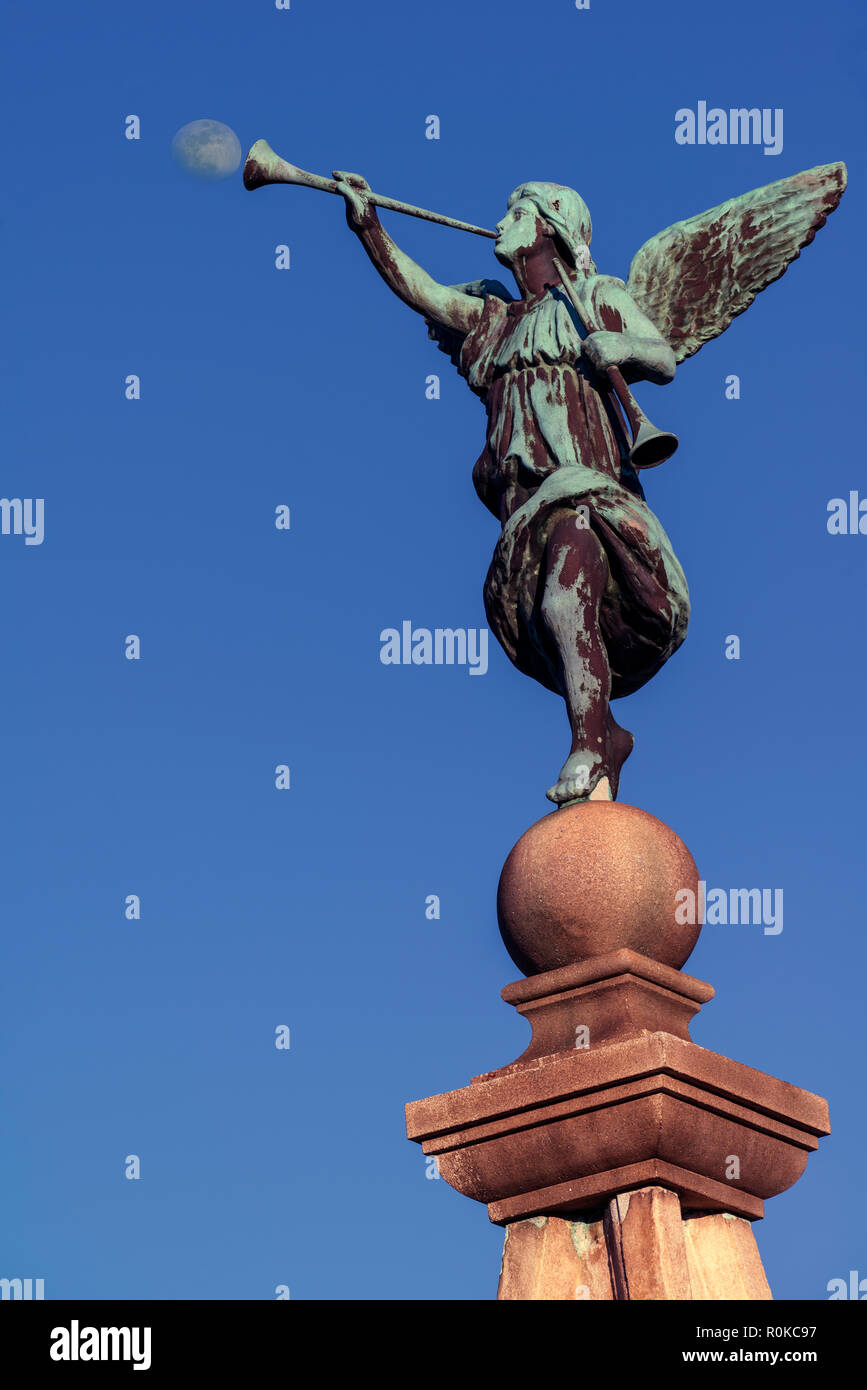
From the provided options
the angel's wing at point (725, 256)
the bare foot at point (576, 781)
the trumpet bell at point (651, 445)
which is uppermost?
the angel's wing at point (725, 256)

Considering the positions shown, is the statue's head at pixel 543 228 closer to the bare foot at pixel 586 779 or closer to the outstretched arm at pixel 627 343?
the outstretched arm at pixel 627 343

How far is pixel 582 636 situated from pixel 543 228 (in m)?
2.21

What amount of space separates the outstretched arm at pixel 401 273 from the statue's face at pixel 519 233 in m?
0.31

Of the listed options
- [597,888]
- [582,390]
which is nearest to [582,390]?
[582,390]

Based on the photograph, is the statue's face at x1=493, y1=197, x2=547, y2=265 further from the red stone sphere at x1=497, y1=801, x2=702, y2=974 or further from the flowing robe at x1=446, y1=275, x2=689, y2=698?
the red stone sphere at x1=497, y1=801, x2=702, y2=974

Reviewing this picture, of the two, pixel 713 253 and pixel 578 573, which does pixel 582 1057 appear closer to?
pixel 578 573

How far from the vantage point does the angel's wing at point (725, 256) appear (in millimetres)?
10578

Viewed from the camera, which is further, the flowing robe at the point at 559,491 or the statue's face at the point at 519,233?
the statue's face at the point at 519,233

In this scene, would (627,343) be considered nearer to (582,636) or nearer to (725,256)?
(725,256)

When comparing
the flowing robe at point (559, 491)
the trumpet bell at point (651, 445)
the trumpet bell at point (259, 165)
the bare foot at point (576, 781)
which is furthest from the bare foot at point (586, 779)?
the trumpet bell at point (259, 165)

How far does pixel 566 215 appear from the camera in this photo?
10.5 m

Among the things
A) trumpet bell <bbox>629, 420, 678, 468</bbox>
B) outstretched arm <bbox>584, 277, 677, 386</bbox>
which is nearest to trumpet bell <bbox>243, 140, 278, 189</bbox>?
outstretched arm <bbox>584, 277, 677, 386</bbox>
